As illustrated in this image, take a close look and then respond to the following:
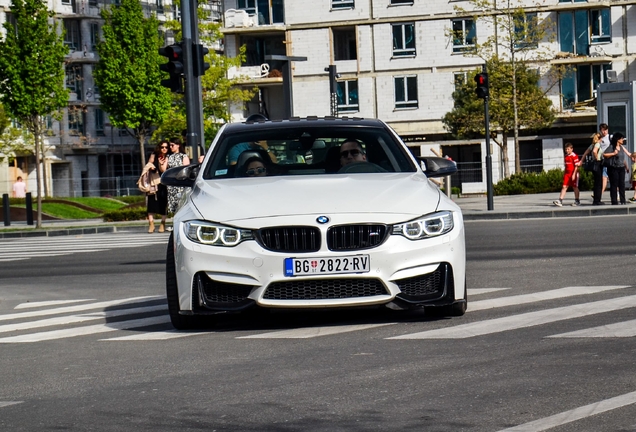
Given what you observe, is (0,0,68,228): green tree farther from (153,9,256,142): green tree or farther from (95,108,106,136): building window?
(95,108,106,136): building window

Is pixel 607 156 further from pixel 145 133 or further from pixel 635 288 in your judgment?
pixel 145 133

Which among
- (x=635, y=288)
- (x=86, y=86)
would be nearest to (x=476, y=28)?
(x=86, y=86)

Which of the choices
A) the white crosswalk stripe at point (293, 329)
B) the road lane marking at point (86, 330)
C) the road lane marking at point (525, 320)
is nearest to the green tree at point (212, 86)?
the white crosswalk stripe at point (293, 329)

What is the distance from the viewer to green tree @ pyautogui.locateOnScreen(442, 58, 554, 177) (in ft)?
197

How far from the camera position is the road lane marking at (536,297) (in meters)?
10.1

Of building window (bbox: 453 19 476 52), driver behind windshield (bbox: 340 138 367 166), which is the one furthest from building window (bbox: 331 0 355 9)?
driver behind windshield (bbox: 340 138 367 166)

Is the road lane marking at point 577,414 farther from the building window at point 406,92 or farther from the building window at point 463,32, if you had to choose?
the building window at point 406,92

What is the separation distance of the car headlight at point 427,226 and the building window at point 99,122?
77072mm

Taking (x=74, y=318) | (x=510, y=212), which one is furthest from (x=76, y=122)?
(x=74, y=318)

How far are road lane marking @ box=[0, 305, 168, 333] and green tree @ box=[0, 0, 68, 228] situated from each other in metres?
28.8

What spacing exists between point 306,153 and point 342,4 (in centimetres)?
5863

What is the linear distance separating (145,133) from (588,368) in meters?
73.6

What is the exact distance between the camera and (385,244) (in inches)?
339

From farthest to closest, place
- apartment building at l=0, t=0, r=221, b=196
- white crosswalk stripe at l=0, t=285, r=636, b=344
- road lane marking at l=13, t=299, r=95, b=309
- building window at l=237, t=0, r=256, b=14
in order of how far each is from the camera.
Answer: apartment building at l=0, t=0, r=221, b=196, building window at l=237, t=0, r=256, b=14, road lane marking at l=13, t=299, r=95, b=309, white crosswalk stripe at l=0, t=285, r=636, b=344
